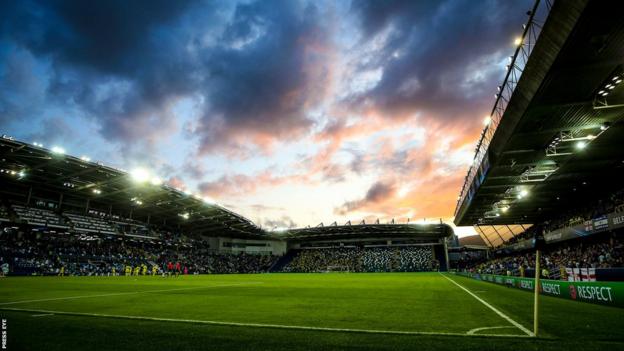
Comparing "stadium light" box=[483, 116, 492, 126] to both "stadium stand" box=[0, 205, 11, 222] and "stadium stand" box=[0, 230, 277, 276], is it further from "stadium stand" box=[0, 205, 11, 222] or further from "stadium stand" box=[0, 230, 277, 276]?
"stadium stand" box=[0, 205, 11, 222]

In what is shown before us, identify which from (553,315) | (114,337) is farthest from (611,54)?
(114,337)

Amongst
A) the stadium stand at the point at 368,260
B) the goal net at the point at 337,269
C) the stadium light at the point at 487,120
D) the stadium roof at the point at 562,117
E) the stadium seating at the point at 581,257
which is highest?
the stadium light at the point at 487,120

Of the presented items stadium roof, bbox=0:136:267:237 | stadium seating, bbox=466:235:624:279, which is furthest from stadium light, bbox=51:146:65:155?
stadium seating, bbox=466:235:624:279

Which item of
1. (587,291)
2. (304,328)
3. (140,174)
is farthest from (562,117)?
(140,174)

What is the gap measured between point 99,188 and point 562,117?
49951 millimetres

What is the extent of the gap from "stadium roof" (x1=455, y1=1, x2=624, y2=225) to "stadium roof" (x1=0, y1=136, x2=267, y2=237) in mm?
36733

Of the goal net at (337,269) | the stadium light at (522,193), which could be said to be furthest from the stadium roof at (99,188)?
the stadium light at (522,193)

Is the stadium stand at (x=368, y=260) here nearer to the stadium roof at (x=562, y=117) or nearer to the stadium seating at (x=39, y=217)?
the stadium roof at (x=562, y=117)

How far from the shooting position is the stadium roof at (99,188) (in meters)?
32.6

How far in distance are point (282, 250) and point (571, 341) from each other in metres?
83.5

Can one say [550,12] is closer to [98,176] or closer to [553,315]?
[553,315]

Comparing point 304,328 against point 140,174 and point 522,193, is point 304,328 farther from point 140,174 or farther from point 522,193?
point 140,174

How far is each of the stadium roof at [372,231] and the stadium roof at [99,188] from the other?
17.6 m

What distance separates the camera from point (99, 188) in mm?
43562
